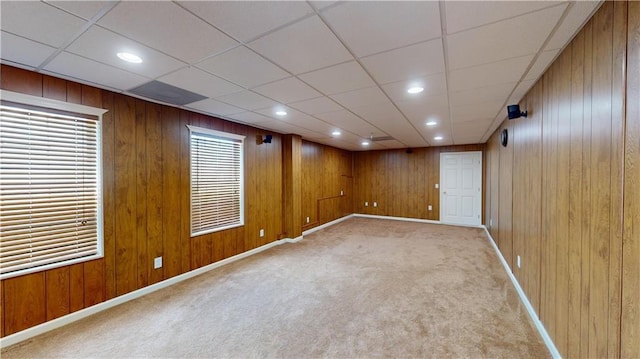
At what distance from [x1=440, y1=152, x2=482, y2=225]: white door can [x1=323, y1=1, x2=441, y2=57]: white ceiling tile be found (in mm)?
6005

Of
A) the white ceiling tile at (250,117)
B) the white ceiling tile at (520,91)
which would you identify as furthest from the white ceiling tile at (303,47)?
the white ceiling tile at (520,91)

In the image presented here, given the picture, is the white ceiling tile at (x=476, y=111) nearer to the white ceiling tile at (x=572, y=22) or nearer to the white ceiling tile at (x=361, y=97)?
the white ceiling tile at (x=361, y=97)

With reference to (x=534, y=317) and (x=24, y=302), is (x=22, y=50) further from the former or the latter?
(x=534, y=317)

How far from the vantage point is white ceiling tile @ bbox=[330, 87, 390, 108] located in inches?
102

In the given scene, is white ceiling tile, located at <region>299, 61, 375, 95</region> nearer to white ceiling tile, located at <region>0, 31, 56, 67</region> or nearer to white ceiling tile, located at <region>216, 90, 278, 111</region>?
white ceiling tile, located at <region>216, 90, 278, 111</region>

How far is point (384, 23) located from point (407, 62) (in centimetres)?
58

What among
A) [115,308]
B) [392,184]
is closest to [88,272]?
[115,308]

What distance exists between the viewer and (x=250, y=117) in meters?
3.73

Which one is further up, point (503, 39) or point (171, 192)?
point (503, 39)

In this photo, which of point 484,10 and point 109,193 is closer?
point 484,10

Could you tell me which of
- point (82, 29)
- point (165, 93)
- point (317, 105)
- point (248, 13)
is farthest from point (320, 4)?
point (165, 93)

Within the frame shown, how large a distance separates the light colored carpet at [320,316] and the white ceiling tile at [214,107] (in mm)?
2259

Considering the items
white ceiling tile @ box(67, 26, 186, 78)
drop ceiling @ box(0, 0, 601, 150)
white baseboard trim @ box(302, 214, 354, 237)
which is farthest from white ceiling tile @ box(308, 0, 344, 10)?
white baseboard trim @ box(302, 214, 354, 237)

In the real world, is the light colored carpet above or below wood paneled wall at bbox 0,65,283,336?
below
